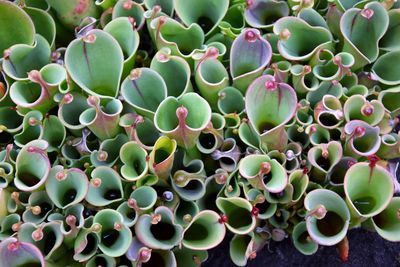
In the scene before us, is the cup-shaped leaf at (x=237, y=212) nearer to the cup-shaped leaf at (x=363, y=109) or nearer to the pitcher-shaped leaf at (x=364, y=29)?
the cup-shaped leaf at (x=363, y=109)

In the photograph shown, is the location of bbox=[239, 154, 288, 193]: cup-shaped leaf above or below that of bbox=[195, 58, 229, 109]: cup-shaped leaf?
below

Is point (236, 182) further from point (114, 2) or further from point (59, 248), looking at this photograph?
point (114, 2)

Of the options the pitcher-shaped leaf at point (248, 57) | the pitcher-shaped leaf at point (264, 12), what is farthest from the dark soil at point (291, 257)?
the pitcher-shaped leaf at point (264, 12)

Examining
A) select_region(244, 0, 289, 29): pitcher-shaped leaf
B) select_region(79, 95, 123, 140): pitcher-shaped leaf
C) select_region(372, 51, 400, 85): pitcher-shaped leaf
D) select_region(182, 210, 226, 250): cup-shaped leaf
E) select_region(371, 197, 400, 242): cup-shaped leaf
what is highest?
select_region(244, 0, 289, 29): pitcher-shaped leaf

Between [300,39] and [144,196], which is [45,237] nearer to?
[144,196]

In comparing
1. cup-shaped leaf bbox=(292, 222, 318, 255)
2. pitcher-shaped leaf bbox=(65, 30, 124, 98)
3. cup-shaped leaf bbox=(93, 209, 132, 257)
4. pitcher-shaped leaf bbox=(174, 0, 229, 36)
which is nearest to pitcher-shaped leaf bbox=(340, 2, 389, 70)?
pitcher-shaped leaf bbox=(174, 0, 229, 36)

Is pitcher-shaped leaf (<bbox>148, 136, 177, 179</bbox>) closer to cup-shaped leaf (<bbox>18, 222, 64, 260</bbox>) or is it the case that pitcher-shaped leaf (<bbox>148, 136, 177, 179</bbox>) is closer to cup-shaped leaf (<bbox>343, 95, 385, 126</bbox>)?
cup-shaped leaf (<bbox>18, 222, 64, 260</bbox>)
